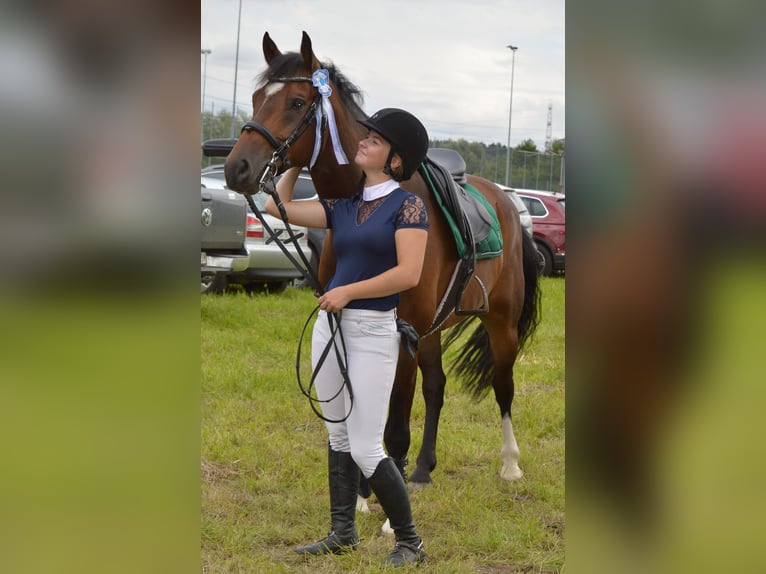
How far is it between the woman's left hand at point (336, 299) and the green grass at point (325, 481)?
111cm

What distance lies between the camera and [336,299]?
10.4 ft

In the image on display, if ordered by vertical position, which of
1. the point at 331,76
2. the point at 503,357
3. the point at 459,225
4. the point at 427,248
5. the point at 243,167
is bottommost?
the point at 503,357

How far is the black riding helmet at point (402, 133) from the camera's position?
326 cm

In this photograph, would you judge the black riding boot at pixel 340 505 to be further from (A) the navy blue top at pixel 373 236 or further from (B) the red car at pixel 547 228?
(B) the red car at pixel 547 228

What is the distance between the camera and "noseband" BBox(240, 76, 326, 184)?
343cm

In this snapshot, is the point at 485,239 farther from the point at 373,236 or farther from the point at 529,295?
the point at 373,236

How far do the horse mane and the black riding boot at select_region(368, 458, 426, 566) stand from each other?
1563 millimetres

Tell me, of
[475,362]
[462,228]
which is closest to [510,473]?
[475,362]

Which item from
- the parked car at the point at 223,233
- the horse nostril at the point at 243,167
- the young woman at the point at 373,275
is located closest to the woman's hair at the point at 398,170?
the young woman at the point at 373,275

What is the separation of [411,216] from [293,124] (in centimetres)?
68
